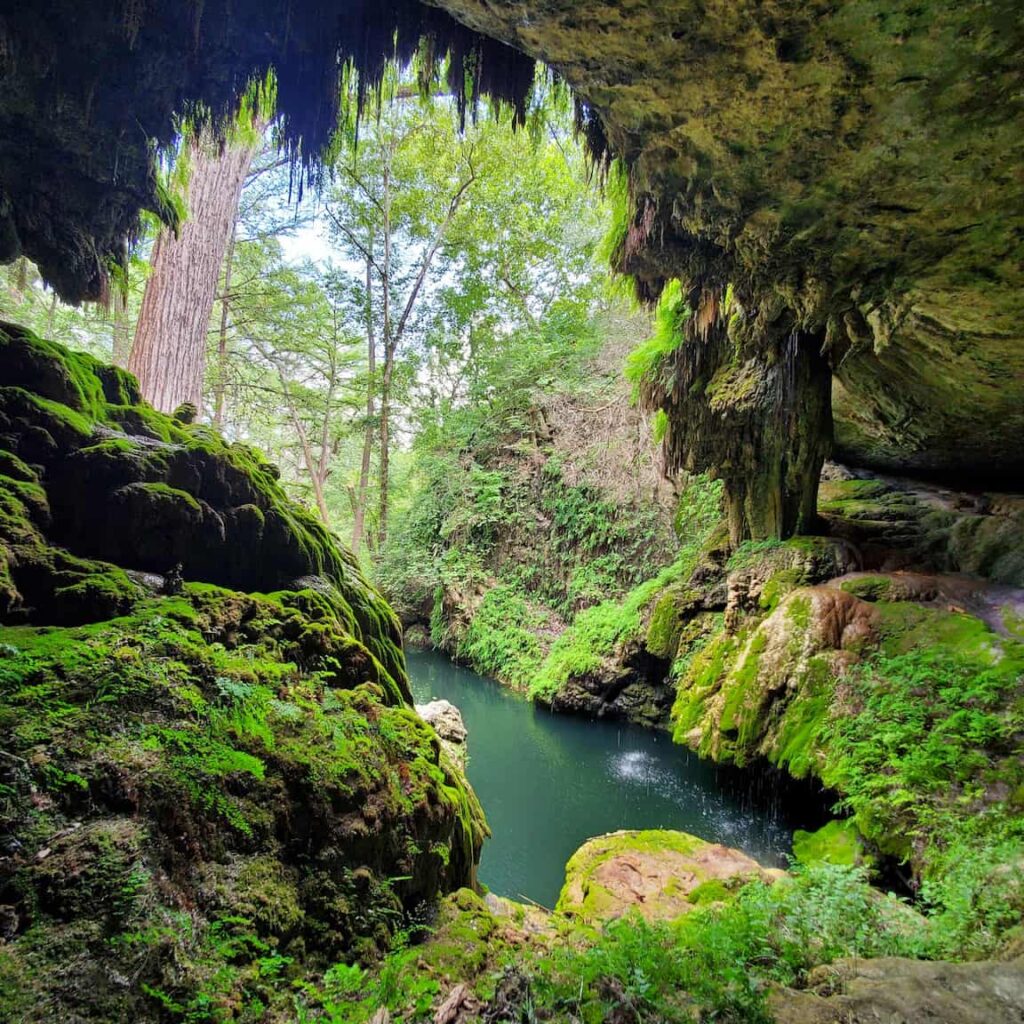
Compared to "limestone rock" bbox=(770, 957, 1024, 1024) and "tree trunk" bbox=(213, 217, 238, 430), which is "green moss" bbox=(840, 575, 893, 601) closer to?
"limestone rock" bbox=(770, 957, 1024, 1024)

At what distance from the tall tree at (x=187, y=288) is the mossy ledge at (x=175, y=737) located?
2.88 metres

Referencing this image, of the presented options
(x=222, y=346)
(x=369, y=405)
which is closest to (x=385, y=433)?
(x=369, y=405)

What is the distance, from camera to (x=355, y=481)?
21516mm

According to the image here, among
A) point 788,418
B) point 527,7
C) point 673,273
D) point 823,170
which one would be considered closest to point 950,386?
point 788,418

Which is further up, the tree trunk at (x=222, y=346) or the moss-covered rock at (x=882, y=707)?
the tree trunk at (x=222, y=346)

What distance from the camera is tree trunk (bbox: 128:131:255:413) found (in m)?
6.23

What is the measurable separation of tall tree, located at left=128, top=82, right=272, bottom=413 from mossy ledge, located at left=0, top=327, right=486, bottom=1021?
2.88m

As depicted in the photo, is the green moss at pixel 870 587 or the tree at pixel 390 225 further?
the tree at pixel 390 225

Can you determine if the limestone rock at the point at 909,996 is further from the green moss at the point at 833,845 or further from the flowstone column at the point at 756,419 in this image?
the flowstone column at the point at 756,419

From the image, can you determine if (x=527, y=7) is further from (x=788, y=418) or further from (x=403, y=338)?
(x=403, y=338)

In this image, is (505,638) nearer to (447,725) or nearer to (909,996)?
(447,725)

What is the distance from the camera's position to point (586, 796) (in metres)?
7.36

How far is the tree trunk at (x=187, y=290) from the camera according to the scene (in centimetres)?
623

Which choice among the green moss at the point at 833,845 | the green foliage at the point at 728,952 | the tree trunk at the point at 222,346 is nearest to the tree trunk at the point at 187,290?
the tree trunk at the point at 222,346
